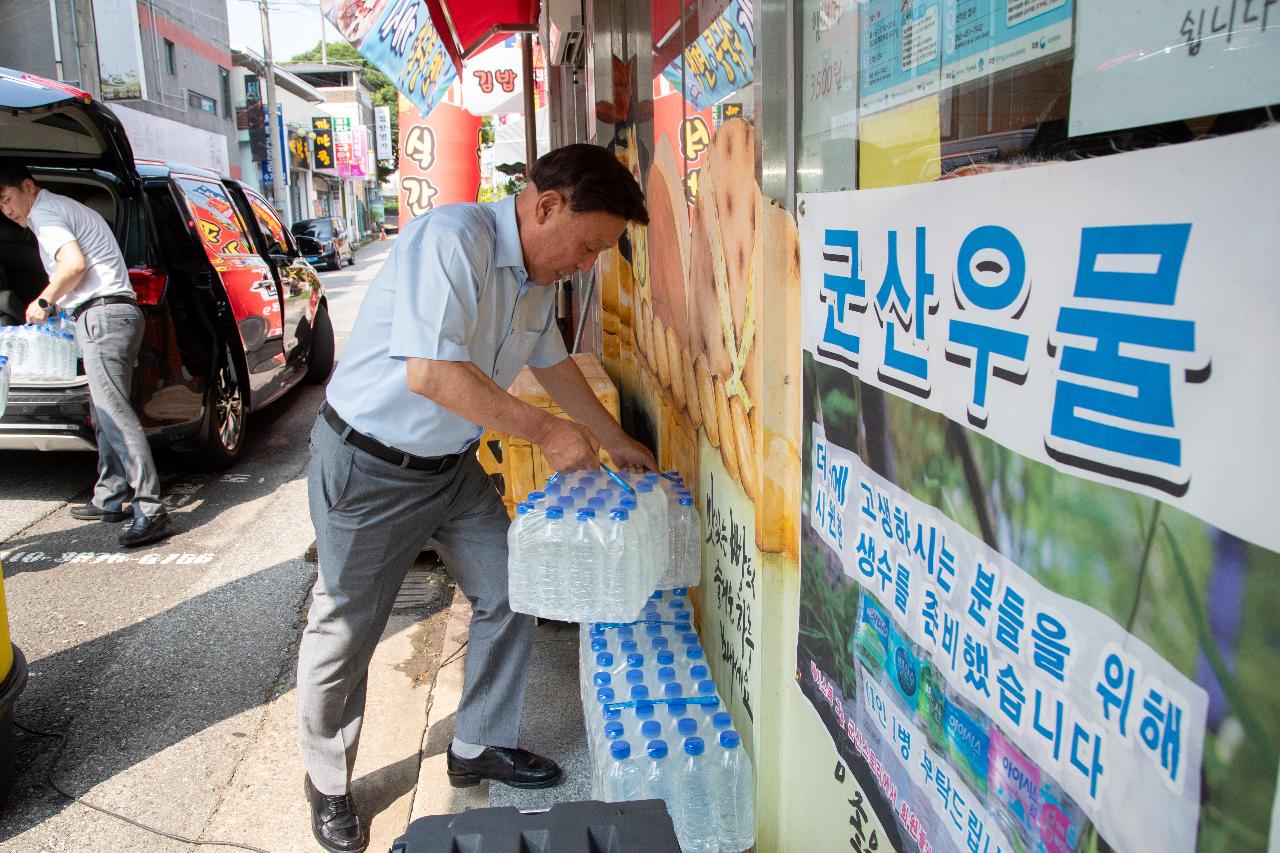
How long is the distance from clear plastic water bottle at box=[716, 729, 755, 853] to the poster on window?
20.8 m

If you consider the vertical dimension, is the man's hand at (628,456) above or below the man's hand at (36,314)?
below

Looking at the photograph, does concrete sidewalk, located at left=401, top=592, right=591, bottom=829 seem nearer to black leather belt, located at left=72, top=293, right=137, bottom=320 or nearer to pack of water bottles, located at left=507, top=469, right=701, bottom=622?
pack of water bottles, located at left=507, top=469, right=701, bottom=622

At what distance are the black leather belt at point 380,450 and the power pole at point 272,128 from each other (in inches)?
1066

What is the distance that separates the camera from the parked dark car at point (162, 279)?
560 cm

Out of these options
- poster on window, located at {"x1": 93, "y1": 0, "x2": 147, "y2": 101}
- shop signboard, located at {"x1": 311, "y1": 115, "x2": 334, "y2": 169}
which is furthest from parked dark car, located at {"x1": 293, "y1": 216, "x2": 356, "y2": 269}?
shop signboard, located at {"x1": 311, "y1": 115, "x2": 334, "y2": 169}

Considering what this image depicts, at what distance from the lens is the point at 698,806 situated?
2.52 metres

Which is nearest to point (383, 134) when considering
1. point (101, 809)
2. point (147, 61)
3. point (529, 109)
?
point (147, 61)

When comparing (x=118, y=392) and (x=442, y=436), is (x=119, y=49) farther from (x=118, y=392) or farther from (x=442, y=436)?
(x=442, y=436)

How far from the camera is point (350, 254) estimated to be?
27953 mm

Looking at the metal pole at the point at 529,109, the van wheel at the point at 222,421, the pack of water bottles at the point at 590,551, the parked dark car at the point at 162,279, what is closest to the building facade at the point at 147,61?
the metal pole at the point at 529,109

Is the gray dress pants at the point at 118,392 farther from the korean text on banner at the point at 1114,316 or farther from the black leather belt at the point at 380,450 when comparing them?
the korean text on banner at the point at 1114,316

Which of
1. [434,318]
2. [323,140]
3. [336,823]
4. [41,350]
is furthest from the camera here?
[323,140]

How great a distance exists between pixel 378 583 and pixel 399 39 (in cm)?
429

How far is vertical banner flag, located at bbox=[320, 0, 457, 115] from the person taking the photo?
5.38 metres
